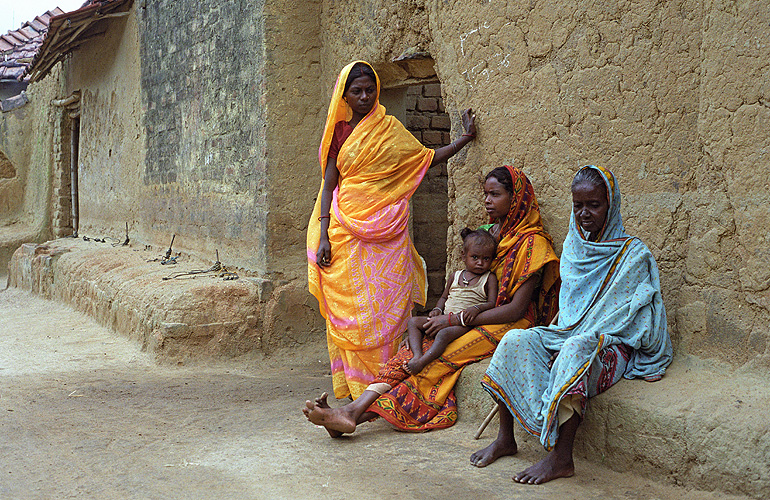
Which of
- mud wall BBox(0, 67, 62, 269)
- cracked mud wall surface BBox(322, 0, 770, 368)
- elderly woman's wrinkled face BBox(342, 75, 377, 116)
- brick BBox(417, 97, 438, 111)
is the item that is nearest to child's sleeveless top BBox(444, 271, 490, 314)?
cracked mud wall surface BBox(322, 0, 770, 368)

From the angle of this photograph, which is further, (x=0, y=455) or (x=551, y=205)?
(x=551, y=205)

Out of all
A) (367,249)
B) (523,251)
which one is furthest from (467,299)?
(367,249)

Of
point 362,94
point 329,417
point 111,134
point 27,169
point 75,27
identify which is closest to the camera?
point 329,417

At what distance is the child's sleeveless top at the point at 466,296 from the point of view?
369 cm

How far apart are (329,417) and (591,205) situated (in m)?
1.54

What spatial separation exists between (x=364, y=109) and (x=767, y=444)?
2.76 metres

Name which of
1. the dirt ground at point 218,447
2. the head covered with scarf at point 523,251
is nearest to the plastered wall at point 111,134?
the dirt ground at point 218,447

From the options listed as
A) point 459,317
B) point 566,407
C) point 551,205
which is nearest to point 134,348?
point 459,317

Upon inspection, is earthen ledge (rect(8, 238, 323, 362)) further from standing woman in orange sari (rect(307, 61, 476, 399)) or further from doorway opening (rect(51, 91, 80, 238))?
doorway opening (rect(51, 91, 80, 238))

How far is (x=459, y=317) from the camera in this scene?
12.0 ft

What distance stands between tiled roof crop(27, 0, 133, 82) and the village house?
0.04 m

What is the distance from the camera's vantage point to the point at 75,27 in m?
8.49

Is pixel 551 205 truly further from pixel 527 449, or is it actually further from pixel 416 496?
pixel 416 496

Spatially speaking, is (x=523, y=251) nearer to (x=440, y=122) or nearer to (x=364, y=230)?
(x=364, y=230)
